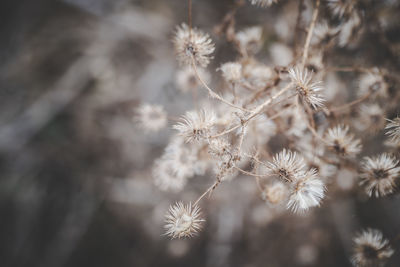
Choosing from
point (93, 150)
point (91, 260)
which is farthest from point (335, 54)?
point (91, 260)

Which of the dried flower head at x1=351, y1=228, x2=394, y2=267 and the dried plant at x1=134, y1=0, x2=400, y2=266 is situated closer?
the dried plant at x1=134, y1=0, x2=400, y2=266

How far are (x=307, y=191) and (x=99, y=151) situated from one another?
188 centimetres

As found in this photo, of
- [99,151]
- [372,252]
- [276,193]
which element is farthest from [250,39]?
[99,151]

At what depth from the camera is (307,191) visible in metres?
0.57

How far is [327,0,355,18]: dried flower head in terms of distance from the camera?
0.85 meters

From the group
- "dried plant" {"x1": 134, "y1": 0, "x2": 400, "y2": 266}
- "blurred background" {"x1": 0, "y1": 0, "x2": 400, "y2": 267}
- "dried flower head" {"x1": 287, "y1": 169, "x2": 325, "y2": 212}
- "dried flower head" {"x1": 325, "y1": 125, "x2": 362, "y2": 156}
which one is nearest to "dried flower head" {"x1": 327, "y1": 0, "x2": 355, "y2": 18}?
"dried plant" {"x1": 134, "y1": 0, "x2": 400, "y2": 266}

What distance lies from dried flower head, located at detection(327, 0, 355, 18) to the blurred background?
0.97 meters

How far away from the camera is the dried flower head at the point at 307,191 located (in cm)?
55

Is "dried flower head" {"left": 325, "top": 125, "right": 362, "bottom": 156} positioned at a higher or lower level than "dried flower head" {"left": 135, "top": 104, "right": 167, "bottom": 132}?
lower

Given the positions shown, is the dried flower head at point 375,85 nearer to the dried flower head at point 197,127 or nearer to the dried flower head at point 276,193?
the dried flower head at point 276,193

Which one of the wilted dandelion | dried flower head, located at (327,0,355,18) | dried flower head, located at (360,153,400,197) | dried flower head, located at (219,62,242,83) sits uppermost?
dried flower head, located at (327,0,355,18)

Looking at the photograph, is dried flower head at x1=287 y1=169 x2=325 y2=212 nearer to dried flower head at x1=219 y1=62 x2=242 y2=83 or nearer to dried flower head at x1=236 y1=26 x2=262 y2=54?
dried flower head at x1=219 y1=62 x2=242 y2=83

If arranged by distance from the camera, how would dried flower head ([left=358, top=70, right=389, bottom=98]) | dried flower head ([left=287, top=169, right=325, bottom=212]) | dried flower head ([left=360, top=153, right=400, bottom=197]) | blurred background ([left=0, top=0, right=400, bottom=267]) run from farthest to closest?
1. blurred background ([left=0, top=0, right=400, bottom=267])
2. dried flower head ([left=358, top=70, right=389, bottom=98])
3. dried flower head ([left=360, top=153, right=400, bottom=197])
4. dried flower head ([left=287, top=169, right=325, bottom=212])

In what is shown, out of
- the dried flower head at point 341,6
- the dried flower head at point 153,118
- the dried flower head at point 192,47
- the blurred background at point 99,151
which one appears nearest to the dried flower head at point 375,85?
the dried flower head at point 341,6
